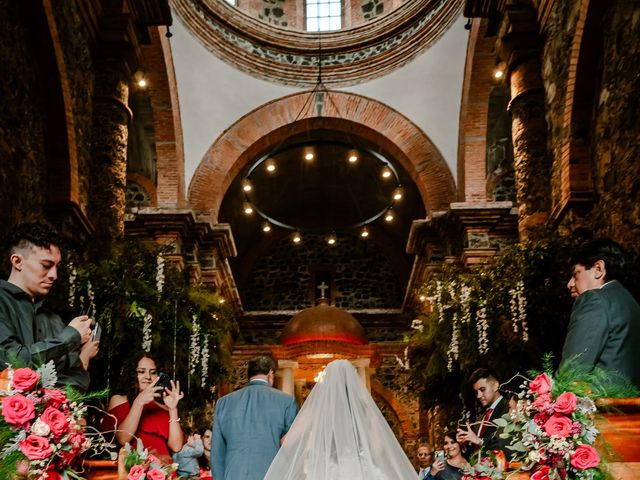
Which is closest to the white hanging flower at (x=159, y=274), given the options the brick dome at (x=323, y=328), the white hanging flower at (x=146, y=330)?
the white hanging flower at (x=146, y=330)

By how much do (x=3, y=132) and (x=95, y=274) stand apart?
1.59m

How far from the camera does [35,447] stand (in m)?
3.44

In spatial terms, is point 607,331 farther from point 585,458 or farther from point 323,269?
point 323,269

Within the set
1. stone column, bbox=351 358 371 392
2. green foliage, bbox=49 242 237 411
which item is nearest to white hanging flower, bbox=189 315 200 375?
green foliage, bbox=49 242 237 411

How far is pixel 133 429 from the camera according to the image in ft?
17.0

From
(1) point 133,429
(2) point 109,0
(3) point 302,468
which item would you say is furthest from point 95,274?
(2) point 109,0

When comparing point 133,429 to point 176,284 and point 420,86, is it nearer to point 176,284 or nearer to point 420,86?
point 176,284

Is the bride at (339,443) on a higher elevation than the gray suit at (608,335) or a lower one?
lower

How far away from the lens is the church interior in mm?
7828

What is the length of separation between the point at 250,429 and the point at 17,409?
Answer: 2.32m

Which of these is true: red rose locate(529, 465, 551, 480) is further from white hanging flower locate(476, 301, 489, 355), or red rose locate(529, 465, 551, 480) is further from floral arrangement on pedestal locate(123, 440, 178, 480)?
white hanging flower locate(476, 301, 489, 355)

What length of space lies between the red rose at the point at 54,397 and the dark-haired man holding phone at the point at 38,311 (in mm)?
365

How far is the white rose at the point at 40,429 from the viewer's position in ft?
11.3

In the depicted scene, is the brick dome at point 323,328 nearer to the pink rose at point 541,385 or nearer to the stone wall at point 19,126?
the stone wall at point 19,126
